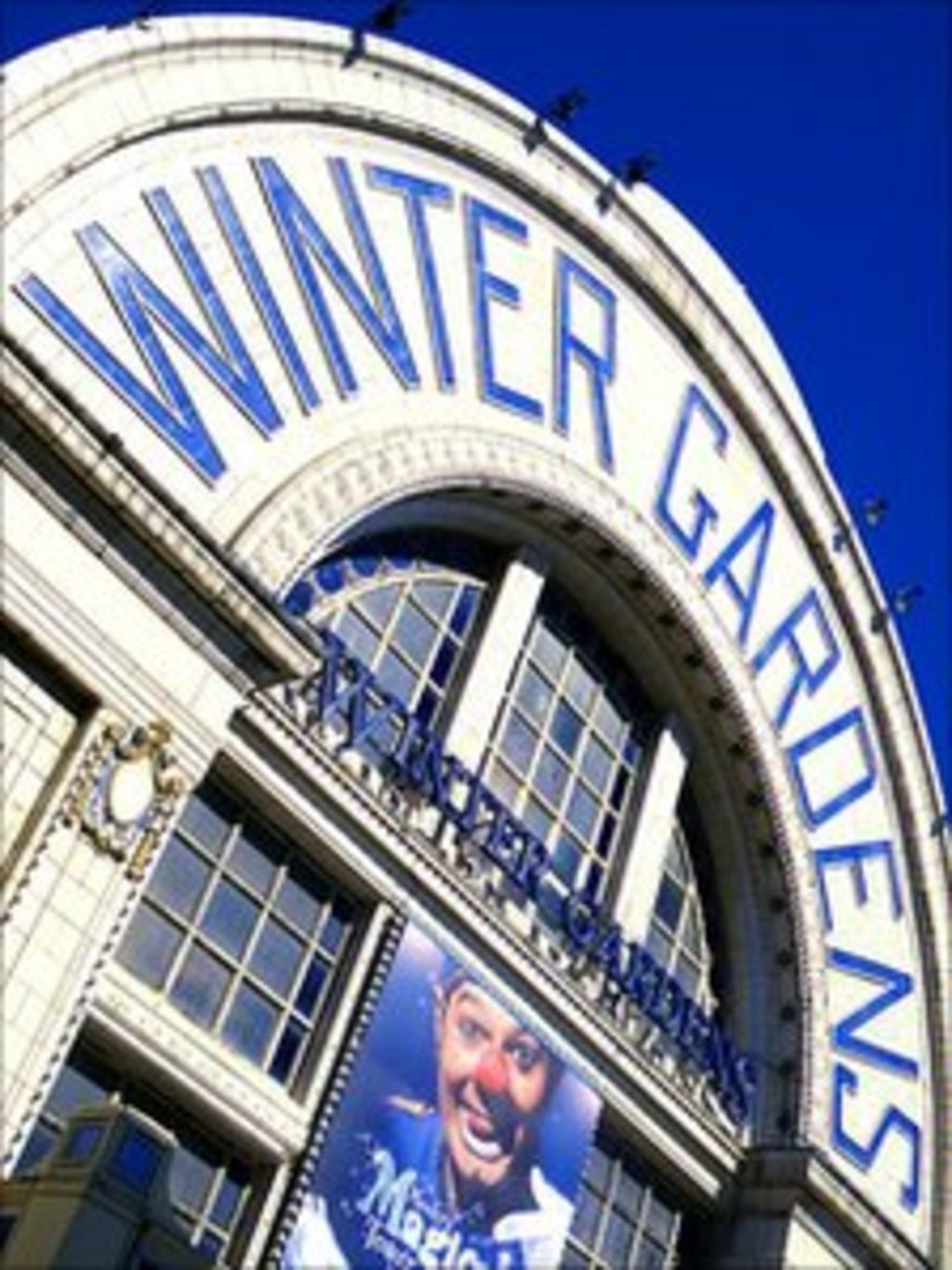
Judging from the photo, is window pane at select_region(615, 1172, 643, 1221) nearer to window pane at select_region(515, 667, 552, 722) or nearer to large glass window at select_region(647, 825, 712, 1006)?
large glass window at select_region(647, 825, 712, 1006)

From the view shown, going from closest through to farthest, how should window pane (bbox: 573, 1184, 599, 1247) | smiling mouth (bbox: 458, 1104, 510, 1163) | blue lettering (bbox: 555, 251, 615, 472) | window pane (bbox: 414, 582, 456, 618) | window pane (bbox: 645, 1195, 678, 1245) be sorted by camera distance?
smiling mouth (bbox: 458, 1104, 510, 1163) → window pane (bbox: 573, 1184, 599, 1247) → window pane (bbox: 414, 582, 456, 618) → window pane (bbox: 645, 1195, 678, 1245) → blue lettering (bbox: 555, 251, 615, 472)

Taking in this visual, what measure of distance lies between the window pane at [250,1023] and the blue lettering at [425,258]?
801 centimetres

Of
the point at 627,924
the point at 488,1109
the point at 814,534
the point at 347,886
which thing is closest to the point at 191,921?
the point at 347,886

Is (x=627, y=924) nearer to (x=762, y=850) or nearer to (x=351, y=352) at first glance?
(x=762, y=850)

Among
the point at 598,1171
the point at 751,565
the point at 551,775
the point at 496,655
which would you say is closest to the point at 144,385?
the point at 496,655

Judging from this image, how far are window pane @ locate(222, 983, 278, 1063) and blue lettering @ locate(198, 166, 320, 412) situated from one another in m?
6.61

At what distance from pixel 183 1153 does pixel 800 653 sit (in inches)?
554

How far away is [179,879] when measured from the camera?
18594 millimetres

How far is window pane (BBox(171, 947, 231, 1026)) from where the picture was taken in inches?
730

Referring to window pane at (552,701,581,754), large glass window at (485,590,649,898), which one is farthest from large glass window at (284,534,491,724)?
window pane at (552,701,581,754)

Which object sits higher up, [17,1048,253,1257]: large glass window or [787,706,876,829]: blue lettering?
[787,706,876,829]: blue lettering

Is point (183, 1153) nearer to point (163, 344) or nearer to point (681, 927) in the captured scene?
point (163, 344)

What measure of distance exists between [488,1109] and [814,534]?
12495 millimetres

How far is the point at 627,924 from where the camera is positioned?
2494 centimetres
